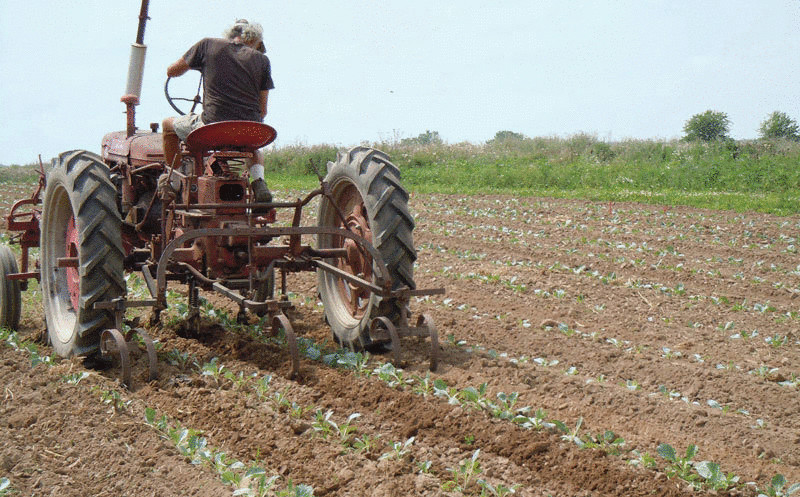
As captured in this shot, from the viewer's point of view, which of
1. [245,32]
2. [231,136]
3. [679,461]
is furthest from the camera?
[245,32]

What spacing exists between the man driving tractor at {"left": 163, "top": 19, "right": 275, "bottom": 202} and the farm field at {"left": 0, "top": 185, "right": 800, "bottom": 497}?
1.40 m

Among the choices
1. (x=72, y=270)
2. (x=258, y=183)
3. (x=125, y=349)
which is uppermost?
(x=258, y=183)

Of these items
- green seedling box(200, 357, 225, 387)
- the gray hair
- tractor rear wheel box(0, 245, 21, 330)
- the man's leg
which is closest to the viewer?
green seedling box(200, 357, 225, 387)

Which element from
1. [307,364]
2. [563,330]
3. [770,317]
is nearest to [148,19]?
[307,364]

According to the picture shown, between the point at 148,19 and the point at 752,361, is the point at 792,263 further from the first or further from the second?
the point at 148,19

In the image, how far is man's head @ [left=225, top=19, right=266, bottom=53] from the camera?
525 centimetres

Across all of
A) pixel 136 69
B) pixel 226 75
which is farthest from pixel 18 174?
pixel 226 75

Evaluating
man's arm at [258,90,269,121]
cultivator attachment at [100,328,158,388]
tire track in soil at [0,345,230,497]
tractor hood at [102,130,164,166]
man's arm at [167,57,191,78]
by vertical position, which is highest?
man's arm at [167,57,191,78]

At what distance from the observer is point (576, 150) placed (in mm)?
26609

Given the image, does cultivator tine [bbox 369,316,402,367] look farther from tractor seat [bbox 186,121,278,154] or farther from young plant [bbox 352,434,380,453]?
tractor seat [bbox 186,121,278,154]

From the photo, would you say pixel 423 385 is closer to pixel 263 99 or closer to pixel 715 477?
pixel 715 477

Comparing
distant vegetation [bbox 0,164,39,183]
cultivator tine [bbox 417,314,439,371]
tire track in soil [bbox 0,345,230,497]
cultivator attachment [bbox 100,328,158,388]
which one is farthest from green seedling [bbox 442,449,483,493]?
distant vegetation [bbox 0,164,39,183]

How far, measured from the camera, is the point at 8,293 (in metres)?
5.89

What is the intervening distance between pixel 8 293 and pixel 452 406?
3.79 meters
